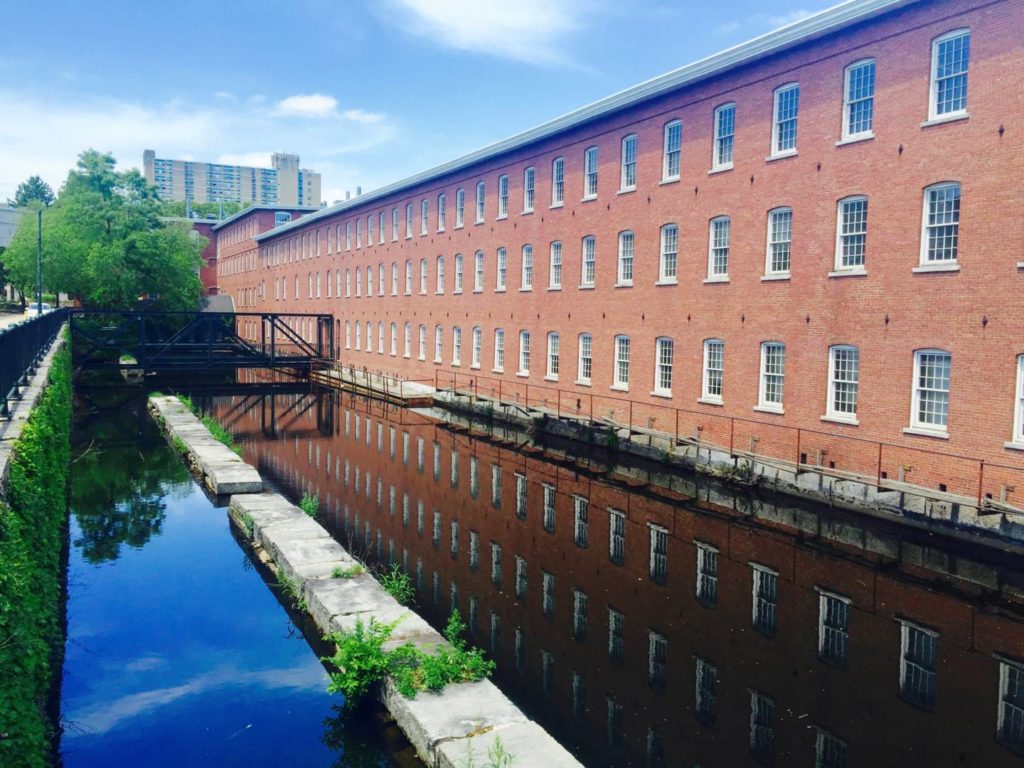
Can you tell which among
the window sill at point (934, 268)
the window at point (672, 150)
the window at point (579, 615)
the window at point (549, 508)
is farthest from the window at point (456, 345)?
the window at point (579, 615)

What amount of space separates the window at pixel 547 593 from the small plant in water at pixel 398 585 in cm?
181

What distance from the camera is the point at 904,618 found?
37.8 ft

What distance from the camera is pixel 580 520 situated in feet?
55.2

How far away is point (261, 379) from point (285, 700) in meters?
45.9

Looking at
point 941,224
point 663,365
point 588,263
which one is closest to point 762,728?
point 941,224

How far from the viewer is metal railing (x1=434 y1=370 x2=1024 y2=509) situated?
16.7m

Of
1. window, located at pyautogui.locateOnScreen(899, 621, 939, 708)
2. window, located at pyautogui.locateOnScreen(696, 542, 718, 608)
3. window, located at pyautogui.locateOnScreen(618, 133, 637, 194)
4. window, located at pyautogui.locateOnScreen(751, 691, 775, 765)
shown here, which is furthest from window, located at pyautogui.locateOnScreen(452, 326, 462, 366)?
window, located at pyautogui.locateOnScreen(751, 691, 775, 765)

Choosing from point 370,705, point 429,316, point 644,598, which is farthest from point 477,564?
point 429,316

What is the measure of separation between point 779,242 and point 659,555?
1077cm

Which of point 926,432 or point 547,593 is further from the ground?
point 926,432

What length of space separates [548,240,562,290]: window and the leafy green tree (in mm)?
33779

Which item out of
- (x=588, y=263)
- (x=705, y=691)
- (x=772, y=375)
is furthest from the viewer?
(x=588, y=263)

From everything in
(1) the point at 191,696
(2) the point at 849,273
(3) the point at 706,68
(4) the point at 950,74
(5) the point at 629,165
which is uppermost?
(3) the point at 706,68

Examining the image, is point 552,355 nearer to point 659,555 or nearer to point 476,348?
point 476,348
